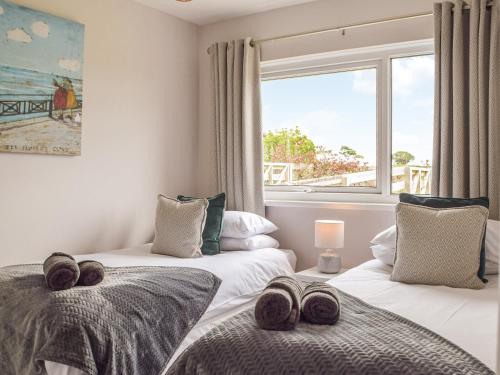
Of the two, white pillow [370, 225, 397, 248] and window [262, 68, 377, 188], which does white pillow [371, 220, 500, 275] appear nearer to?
white pillow [370, 225, 397, 248]

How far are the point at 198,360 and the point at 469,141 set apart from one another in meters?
2.23

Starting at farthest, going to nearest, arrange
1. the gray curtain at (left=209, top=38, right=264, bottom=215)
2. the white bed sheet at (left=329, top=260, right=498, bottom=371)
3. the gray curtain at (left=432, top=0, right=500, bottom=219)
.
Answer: the gray curtain at (left=209, top=38, right=264, bottom=215), the gray curtain at (left=432, top=0, right=500, bottom=219), the white bed sheet at (left=329, top=260, right=498, bottom=371)

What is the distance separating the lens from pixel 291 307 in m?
1.51

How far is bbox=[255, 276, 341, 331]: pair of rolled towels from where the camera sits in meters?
1.49

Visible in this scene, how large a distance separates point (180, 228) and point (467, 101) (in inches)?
76.7

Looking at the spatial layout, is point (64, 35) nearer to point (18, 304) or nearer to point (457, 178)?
point (18, 304)

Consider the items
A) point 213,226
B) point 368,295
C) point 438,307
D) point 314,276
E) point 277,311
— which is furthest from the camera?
point 213,226

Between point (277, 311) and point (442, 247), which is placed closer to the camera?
point (277, 311)

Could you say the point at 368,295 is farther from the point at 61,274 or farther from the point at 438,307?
the point at 61,274

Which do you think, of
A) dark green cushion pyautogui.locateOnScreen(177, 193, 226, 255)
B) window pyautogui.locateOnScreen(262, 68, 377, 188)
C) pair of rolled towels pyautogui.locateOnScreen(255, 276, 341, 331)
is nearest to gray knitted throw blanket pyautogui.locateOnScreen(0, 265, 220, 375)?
pair of rolled towels pyautogui.locateOnScreen(255, 276, 341, 331)

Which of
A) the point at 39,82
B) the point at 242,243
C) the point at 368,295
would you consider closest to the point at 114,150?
the point at 39,82

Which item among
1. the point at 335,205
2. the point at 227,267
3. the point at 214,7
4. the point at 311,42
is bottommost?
the point at 227,267

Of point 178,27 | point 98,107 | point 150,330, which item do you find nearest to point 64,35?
point 98,107

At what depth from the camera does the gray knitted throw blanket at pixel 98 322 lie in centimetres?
182
